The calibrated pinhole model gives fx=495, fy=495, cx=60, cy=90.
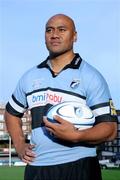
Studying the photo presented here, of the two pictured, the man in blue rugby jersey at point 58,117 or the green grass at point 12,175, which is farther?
the green grass at point 12,175

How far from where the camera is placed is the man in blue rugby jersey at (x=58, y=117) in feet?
9.07

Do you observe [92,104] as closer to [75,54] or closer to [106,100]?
[106,100]

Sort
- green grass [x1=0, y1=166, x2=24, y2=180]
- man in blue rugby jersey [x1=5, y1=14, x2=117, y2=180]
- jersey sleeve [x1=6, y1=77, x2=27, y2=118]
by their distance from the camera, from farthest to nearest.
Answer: green grass [x1=0, y1=166, x2=24, y2=180] < jersey sleeve [x1=6, y1=77, x2=27, y2=118] < man in blue rugby jersey [x1=5, y1=14, x2=117, y2=180]

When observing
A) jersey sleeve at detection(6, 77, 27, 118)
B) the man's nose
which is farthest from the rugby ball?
the man's nose

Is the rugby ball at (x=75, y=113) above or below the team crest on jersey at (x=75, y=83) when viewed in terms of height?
below

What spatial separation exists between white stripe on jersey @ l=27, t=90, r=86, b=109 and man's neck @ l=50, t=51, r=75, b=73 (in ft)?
0.49

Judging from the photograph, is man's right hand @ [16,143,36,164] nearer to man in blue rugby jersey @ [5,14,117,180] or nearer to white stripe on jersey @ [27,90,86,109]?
man in blue rugby jersey @ [5,14,117,180]

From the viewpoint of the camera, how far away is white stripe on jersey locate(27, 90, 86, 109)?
285cm

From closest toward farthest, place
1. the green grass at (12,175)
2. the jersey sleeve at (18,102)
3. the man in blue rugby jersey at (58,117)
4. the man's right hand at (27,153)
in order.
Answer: the man in blue rugby jersey at (58,117) < the man's right hand at (27,153) < the jersey sleeve at (18,102) < the green grass at (12,175)

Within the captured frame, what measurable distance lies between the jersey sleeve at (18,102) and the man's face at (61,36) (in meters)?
0.31

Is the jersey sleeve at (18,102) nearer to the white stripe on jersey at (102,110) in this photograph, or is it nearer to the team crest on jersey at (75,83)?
the team crest on jersey at (75,83)

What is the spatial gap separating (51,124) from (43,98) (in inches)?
8.9

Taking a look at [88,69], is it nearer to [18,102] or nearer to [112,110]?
[112,110]

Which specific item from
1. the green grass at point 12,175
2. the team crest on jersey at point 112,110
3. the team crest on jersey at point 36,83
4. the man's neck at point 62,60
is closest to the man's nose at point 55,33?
the man's neck at point 62,60
